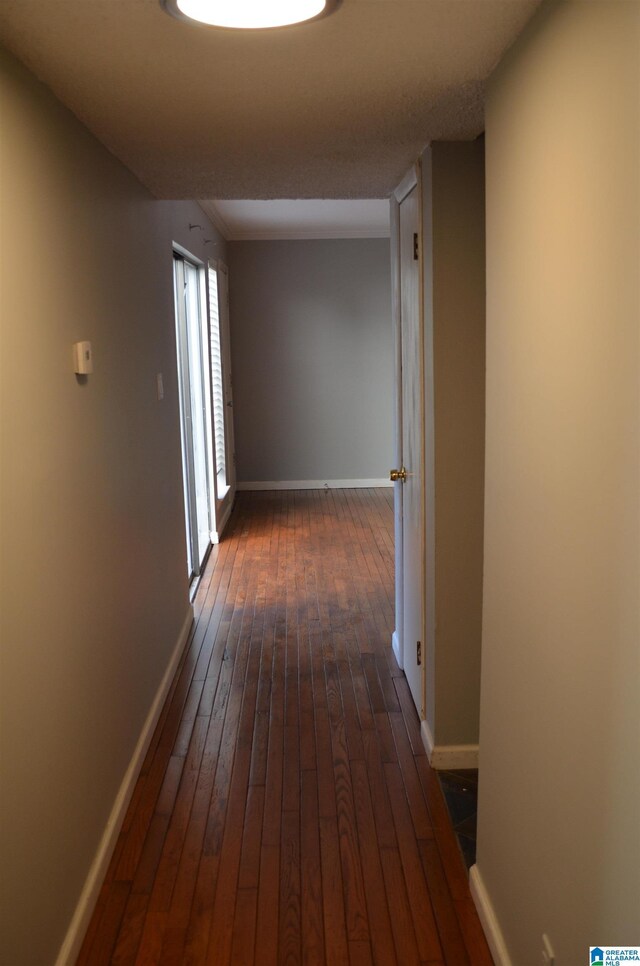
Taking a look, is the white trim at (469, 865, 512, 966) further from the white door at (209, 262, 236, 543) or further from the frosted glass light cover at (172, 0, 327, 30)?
the white door at (209, 262, 236, 543)

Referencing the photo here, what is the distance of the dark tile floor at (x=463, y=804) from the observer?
256 cm

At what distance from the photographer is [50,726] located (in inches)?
77.3

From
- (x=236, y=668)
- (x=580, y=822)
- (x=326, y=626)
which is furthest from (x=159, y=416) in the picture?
(x=580, y=822)

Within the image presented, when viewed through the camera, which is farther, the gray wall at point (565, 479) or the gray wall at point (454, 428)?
the gray wall at point (454, 428)

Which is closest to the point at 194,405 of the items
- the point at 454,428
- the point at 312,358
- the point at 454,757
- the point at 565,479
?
the point at 312,358

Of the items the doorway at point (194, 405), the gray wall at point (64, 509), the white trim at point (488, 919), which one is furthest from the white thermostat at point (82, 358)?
the doorway at point (194, 405)

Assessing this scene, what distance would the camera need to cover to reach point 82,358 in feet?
7.47

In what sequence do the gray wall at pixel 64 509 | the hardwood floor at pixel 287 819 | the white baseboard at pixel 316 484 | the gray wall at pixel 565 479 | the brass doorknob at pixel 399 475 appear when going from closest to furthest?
the gray wall at pixel 565 479
the gray wall at pixel 64 509
the hardwood floor at pixel 287 819
the brass doorknob at pixel 399 475
the white baseboard at pixel 316 484

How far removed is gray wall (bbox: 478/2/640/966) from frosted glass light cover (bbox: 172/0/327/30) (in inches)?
17.5

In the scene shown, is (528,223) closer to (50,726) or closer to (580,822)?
(580,822)

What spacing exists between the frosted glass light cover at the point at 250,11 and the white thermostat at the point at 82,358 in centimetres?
96

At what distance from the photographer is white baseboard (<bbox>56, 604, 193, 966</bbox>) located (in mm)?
2062

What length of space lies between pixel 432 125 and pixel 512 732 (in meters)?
1.72

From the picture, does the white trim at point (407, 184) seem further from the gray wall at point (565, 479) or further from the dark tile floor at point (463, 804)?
the dark tile floor at point (463, 804)
